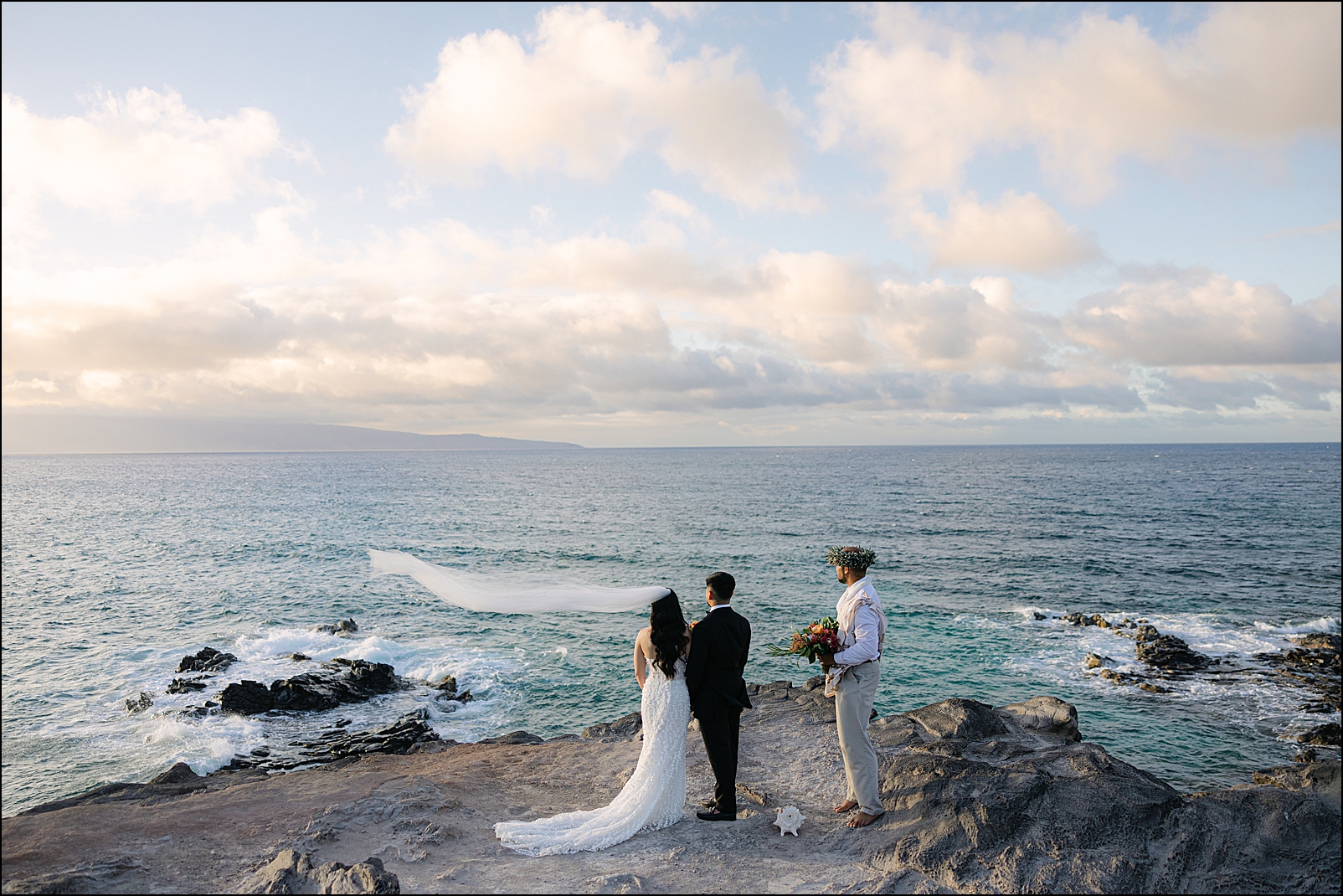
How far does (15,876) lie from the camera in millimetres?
5973

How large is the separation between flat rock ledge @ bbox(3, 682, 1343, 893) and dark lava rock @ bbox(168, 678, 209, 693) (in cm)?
995

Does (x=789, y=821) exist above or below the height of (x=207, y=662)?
above

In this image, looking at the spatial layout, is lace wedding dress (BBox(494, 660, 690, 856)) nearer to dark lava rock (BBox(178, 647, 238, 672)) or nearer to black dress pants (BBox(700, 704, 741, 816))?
black dress pants (BBox(700, 704, 741, 816))

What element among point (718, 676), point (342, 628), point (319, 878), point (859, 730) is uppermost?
Result: point (718, 676)

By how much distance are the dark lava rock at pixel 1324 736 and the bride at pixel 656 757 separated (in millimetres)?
16666

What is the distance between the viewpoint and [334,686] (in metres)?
18.1

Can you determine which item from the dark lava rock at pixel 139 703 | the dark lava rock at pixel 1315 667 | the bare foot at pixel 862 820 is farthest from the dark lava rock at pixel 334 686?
the dark lava rock at pixel 1315 667

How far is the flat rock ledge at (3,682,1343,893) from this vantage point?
600 cm

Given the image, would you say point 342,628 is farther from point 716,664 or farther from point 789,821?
point 789,821

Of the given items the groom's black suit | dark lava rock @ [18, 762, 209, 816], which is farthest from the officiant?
dark lava rock @ [18, 762, 209, 816]

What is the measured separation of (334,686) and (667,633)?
48.7ft

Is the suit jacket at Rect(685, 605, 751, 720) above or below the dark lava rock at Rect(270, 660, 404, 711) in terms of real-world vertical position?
above

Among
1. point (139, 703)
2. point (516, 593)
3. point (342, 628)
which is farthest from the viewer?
point (342, 628)

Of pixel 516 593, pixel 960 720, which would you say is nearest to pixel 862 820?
pixel 960 720
